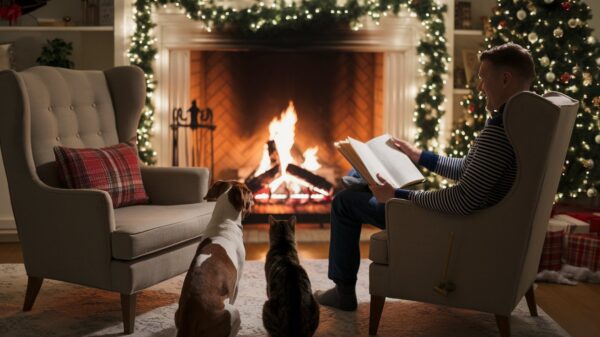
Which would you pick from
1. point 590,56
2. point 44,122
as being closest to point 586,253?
point 590,56

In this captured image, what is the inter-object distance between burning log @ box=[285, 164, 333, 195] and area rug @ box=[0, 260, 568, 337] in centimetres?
185

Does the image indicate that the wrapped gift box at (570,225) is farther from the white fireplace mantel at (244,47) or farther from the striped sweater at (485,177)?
the striped sweater at (485,177)

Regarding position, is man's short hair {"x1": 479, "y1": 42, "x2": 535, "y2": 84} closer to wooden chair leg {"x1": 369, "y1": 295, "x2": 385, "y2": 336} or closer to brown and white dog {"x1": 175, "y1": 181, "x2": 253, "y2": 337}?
wooden chair leg {"x1": 369, "y1": 295, "x2": 385, "y2": 336}

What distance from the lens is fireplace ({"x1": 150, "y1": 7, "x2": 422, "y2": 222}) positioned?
16.1ft

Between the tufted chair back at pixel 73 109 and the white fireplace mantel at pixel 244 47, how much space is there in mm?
1255

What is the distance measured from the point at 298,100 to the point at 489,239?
117 inches

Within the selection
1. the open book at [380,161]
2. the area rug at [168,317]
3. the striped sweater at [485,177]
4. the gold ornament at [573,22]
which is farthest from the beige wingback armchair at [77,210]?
the gold ornament at [573,22]

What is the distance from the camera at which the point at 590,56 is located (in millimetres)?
4207

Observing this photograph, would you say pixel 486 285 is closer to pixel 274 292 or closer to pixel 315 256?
pixel 274 292

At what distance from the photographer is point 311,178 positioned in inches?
200

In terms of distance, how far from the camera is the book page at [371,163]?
2.54 meters

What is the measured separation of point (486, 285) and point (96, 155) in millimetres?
1755

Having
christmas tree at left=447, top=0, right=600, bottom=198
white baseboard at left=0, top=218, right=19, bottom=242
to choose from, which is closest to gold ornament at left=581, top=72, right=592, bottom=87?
christmas tree at left=447, top=0, right=600, bottom=198

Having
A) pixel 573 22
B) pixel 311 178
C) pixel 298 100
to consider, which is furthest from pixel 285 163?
pixel 573 22
